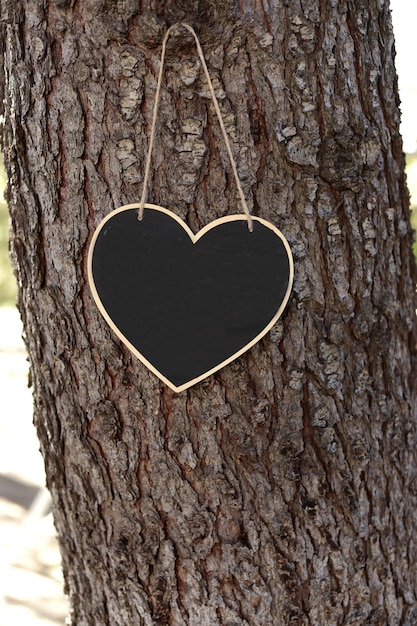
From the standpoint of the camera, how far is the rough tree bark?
3.87 feet

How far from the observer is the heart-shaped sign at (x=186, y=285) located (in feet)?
3.92

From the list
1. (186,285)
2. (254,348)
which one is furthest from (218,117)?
(254,348)

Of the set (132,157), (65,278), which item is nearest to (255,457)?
(65,278)

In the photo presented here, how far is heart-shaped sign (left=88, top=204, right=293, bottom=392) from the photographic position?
119 cm

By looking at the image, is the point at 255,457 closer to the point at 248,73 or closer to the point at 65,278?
the point at 65,278

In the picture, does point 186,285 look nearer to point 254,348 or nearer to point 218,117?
point 254,348

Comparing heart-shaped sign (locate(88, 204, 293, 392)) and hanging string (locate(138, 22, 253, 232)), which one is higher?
hanging string (locate(138, 22, 253, 232))

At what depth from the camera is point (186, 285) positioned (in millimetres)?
1205

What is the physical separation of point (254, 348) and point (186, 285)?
0.18 meters

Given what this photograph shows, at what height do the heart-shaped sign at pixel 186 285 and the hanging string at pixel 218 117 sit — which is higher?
the hanging string at pixel 218 117

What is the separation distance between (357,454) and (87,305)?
610 millimetres

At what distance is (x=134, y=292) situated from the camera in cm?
122

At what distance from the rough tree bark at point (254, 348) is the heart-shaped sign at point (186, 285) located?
4 cm

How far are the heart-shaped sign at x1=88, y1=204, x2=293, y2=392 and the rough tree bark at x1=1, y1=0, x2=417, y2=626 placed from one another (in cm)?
4
